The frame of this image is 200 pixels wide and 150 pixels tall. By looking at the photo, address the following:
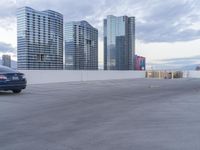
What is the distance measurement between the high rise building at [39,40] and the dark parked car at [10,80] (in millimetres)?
17672

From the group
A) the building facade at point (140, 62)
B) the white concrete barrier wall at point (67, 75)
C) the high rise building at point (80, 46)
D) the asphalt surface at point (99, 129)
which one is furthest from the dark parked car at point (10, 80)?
the building facade at point (140, 62)

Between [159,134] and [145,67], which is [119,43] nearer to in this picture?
[145,67]

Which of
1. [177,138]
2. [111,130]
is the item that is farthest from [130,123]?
[177,138]

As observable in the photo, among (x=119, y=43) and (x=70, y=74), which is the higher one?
(x=119, y=43)

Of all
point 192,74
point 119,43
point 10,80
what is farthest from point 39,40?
point 192,74

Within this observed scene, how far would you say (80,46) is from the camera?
48.2 meters

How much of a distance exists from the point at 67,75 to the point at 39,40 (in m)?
10.1

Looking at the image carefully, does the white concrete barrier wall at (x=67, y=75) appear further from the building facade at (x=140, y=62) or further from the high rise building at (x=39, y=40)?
the building facade at (x=140, y=62)

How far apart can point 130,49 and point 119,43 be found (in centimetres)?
260

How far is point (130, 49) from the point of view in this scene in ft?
201

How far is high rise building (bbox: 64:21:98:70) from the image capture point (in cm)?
4494

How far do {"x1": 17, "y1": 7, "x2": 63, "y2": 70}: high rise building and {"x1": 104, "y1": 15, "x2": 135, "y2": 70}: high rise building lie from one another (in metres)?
13.2

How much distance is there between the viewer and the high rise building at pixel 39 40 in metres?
34.6

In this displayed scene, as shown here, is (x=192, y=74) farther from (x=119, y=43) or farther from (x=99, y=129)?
(x=99, y=129)
